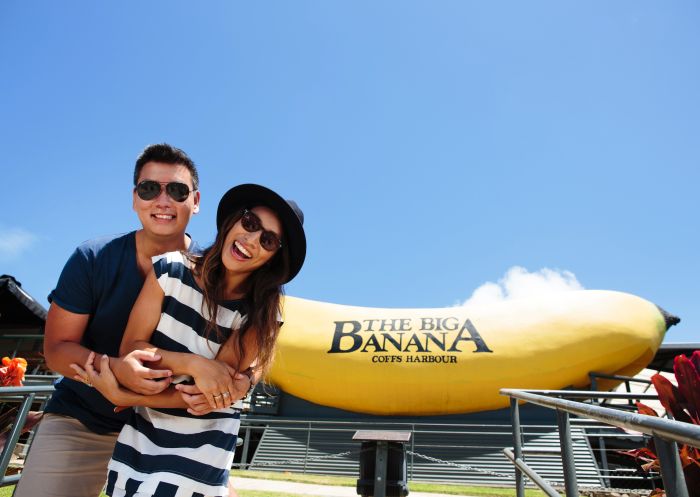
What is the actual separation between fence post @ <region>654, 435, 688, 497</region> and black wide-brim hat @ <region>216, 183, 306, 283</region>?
4.50ft

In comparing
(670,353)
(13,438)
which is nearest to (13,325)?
(13,438)

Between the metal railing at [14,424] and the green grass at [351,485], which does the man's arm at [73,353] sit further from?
the green grass at [351,485]

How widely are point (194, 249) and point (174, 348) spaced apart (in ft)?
1.98

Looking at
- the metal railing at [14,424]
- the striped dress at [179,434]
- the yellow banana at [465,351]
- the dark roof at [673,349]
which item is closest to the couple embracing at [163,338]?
the striped dress at [179,434]

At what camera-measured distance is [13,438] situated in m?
2.72

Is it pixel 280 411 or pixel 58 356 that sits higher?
pixel 280 411

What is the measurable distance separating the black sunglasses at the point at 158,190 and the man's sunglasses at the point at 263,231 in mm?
413

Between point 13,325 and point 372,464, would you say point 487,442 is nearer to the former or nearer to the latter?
point 372,464

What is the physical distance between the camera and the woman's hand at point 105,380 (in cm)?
144

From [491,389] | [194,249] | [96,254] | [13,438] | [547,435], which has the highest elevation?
[491,389]

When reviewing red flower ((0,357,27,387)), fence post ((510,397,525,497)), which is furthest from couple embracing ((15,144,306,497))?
red flower ((0,357,27,387))

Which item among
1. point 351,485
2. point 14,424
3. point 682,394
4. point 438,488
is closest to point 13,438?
point 14,424

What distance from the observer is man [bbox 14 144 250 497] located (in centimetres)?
174

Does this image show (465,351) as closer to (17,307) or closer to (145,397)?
(145,397)
